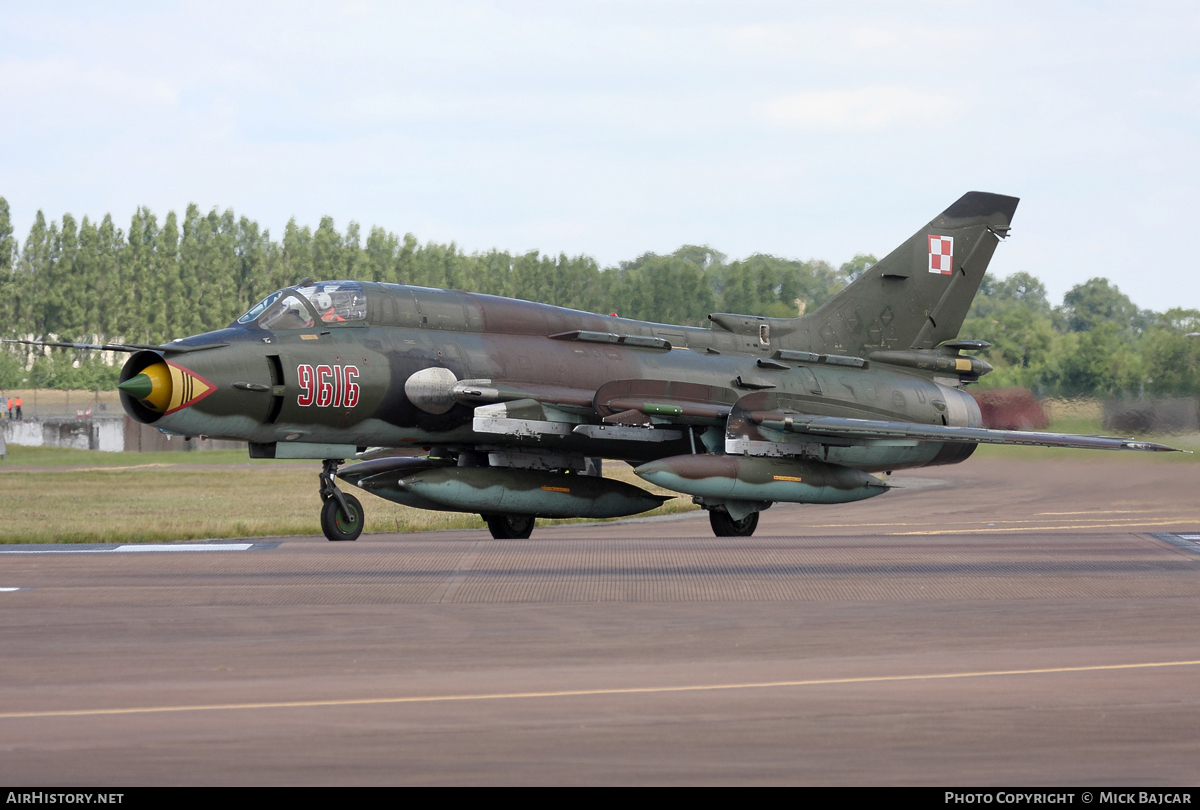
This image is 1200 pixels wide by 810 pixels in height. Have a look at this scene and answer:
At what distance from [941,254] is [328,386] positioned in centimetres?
1157

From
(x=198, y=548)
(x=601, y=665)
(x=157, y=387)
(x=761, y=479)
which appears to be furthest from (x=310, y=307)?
(x=601, y=665)

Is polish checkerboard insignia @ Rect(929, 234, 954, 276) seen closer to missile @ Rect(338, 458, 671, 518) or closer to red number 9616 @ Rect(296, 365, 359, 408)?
Result: missile @ Rect(338, 458, 671, 518)

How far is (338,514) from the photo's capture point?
16.0 m

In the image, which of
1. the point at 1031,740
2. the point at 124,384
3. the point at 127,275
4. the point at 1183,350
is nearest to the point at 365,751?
the point at 1031,740

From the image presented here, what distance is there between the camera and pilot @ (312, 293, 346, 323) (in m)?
16.3

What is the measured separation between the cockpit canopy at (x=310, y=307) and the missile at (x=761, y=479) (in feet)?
14.5

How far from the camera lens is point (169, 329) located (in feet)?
272

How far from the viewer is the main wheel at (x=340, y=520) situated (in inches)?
626

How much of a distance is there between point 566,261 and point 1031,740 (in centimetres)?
7975

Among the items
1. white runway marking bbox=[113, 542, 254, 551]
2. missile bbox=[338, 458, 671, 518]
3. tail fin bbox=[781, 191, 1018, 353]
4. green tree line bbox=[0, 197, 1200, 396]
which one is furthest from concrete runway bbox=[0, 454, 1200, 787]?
green tree line bbox=[0, 197, 1200, 396]

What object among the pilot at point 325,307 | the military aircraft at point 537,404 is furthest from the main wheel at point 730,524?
the pilot at point 325,307

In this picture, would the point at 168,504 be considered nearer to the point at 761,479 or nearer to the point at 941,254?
the point at 761,479

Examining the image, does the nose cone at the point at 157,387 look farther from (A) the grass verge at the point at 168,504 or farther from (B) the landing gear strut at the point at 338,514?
(A) the grass verge at the point at 168,504
